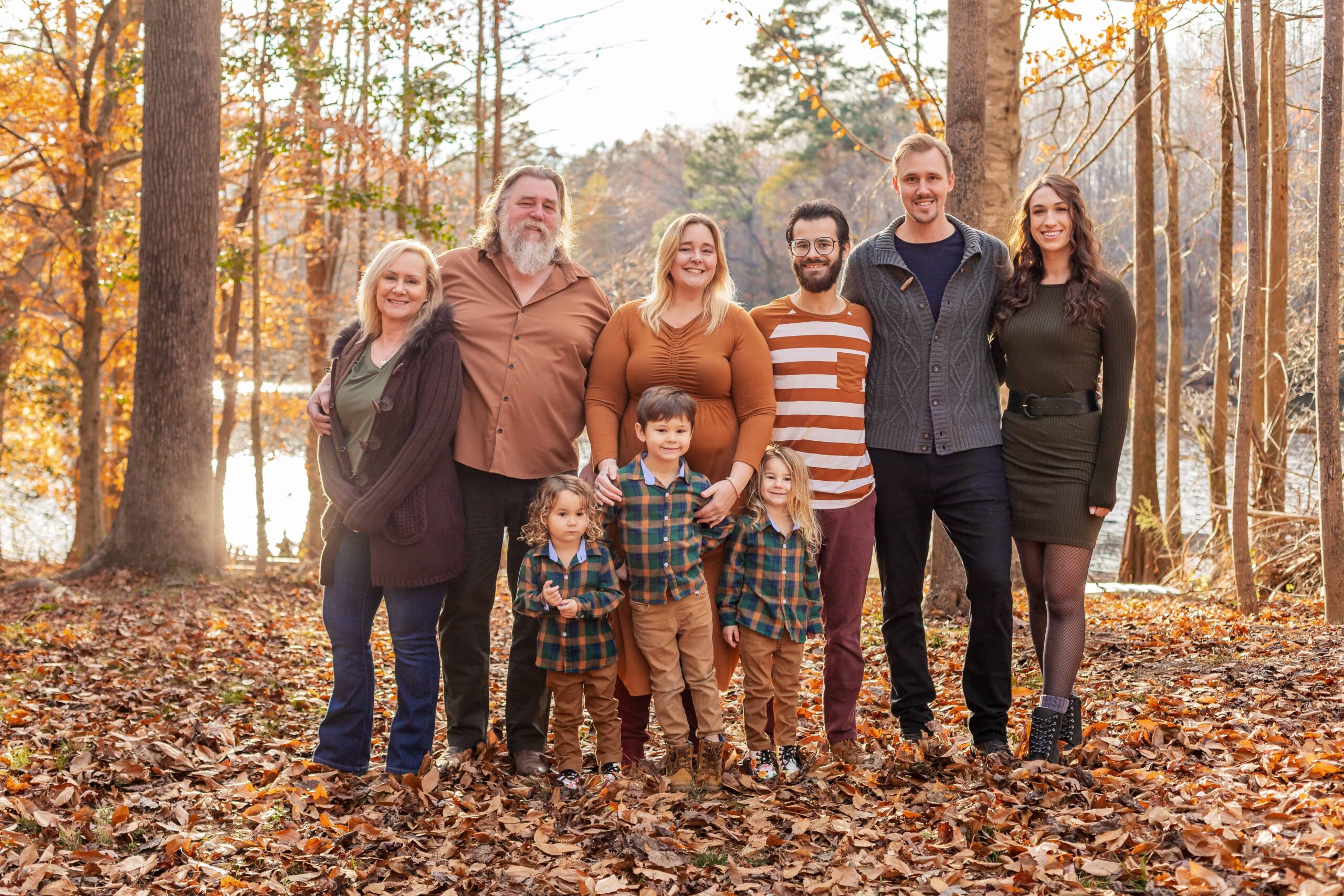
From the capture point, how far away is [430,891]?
3156 millimetres

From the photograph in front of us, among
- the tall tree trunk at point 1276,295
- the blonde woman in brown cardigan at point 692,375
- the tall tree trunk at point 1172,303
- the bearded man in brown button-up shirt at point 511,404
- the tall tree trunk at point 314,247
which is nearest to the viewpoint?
the blonde woman in brown cardigan at point 692,375

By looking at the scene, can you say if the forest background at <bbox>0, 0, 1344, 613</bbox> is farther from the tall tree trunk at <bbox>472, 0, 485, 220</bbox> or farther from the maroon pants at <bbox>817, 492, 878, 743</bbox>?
the maroon pants at <bbox>817, 492, 878, 743</bbox>

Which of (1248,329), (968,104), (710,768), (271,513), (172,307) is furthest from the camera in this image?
(271,513)

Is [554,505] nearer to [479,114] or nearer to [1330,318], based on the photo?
[1330,318]

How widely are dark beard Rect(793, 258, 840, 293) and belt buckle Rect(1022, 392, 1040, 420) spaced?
88 cm

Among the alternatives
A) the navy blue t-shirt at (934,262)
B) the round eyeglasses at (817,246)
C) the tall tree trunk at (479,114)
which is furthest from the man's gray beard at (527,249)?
the tall tree trunk at (479,114)

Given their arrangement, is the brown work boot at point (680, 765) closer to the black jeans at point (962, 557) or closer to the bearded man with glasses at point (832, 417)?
the bearded man with glasses at point (832, 417)

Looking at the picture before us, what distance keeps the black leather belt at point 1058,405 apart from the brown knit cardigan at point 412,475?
216cm

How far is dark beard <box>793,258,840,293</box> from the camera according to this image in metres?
4.03

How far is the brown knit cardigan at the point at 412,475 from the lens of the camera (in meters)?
3.86

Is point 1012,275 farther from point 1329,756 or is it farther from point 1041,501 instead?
point 1329,756

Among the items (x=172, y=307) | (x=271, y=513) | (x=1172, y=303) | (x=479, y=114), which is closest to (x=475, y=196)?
(x=479, y=114)

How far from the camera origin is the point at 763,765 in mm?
4055

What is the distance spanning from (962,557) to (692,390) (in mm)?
1285
